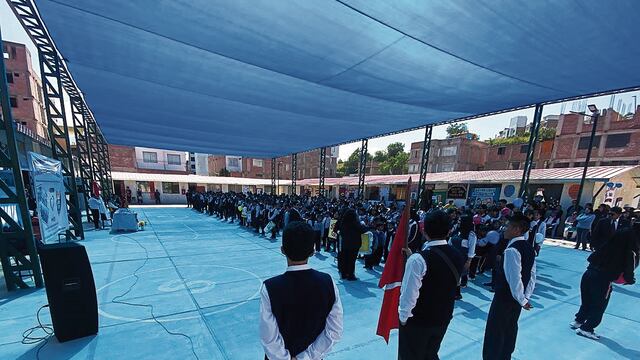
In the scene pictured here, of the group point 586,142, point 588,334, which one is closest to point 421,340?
point 588,334

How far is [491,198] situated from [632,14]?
714 inches

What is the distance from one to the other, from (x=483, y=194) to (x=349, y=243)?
18432mm

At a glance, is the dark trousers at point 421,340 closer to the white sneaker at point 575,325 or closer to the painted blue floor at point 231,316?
the painted blue floor at point 231,316

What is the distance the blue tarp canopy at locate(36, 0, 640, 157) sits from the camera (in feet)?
12.8

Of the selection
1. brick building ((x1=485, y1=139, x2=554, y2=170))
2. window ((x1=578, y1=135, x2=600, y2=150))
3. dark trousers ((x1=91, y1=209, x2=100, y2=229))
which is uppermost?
window ((x1=578, y1=135, x2=600, y2=150))

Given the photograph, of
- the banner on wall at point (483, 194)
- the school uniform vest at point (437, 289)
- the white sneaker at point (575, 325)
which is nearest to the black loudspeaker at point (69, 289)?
the school uniform vest at point (437, 289)

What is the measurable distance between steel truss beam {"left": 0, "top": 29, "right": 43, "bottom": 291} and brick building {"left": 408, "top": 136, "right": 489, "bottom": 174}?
4426 cm

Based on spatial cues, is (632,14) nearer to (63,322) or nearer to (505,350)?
(505,350)

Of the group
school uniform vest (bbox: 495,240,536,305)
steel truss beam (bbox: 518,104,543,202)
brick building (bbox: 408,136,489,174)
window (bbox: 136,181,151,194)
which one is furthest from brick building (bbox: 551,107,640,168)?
window (bbox: 136,181,151,194)

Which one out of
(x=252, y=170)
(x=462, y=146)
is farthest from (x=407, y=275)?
(x=252, y=170)

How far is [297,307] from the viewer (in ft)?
5.35

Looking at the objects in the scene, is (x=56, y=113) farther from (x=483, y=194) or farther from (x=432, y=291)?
(x=483, y=194)

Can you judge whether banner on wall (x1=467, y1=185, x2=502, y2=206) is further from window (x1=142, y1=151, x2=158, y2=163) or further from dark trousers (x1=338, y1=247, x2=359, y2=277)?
window (x1=142, y1=151, x2=158, y2=163)

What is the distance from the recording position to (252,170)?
52.5 metres
